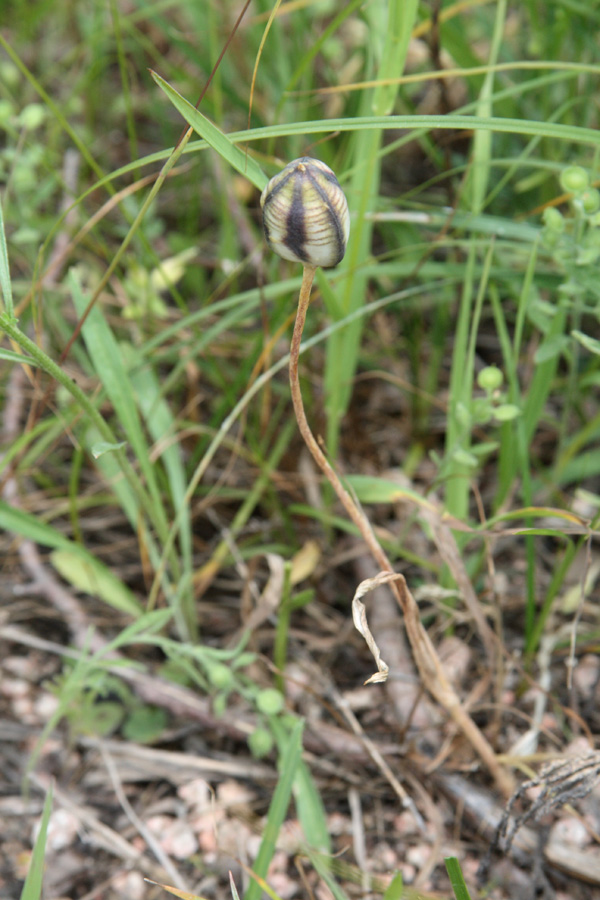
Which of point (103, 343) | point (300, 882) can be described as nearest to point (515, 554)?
point (300, 882)

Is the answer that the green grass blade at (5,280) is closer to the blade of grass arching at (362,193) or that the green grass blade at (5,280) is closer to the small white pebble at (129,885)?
the blade of grass arching at (362,193)

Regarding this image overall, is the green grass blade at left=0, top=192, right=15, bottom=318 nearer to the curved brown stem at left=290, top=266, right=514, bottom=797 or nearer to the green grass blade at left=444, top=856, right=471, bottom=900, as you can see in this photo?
the curved brown stem at left=290, top=266, right=514, bottom=797

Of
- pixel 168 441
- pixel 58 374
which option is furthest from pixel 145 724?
pixel 58 374

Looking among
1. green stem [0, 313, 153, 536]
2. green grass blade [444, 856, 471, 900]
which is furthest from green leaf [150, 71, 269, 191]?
green grass blade [444, 856, 471, 900]

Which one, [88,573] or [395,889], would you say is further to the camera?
[88,573]

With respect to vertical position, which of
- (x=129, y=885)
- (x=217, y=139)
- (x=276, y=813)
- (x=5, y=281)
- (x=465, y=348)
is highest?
(x=217, y=139)

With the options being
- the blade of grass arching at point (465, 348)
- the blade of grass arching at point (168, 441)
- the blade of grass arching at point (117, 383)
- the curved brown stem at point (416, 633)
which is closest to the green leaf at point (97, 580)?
the blade of grass arching at point (168, 441)

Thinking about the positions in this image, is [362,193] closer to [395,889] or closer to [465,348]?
[465,348]
